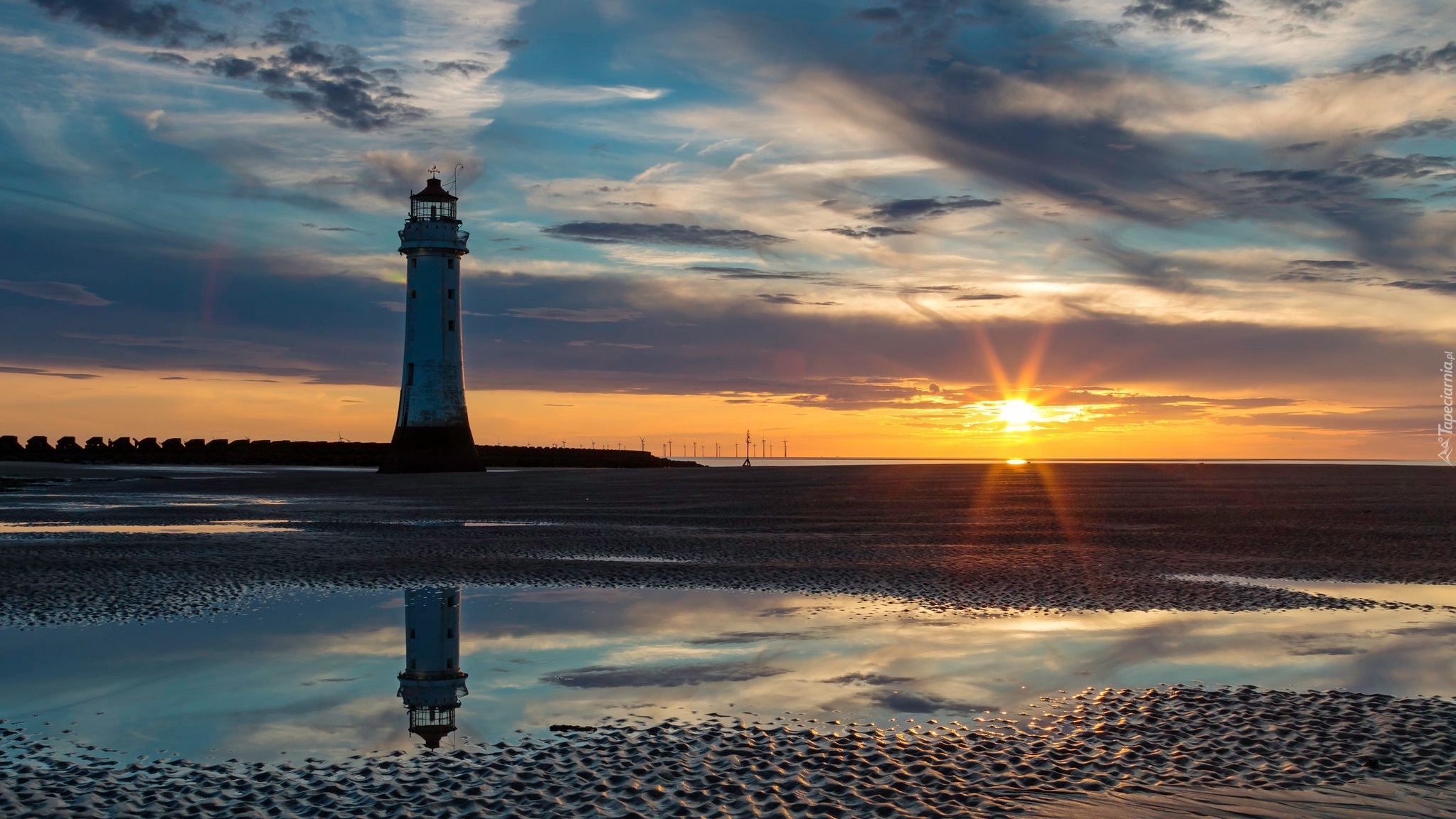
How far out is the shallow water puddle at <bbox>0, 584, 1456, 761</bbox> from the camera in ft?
28.8

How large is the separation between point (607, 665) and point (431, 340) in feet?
173

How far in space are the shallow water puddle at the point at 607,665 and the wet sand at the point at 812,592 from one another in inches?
23.0

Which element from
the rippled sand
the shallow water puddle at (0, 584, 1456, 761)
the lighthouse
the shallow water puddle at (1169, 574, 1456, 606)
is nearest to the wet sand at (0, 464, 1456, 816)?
the rippled sand

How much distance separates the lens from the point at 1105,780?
714 cm

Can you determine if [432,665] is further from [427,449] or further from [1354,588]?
[427,449]

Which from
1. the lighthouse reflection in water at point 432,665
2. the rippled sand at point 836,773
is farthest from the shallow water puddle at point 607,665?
the rippled sand at point 836,773

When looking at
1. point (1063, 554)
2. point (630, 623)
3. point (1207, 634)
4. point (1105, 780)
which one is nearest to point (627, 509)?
point (1063, 554)

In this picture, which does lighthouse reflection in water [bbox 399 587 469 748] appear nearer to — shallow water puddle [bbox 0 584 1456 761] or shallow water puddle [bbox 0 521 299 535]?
shallow water puddle [bbox 0 584 1456 761]

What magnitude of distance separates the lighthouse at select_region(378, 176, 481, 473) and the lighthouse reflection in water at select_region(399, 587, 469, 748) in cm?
4695

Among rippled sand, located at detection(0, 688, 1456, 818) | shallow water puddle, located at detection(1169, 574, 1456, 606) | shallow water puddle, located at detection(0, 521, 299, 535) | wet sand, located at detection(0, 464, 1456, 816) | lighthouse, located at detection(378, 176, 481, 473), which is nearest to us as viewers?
rippled sand, located at detection(0, 688, 1456, 818)

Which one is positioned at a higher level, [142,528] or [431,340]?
[431,340]

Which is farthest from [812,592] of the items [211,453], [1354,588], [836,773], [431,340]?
[211,453]

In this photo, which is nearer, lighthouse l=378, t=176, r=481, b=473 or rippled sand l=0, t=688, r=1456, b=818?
rippled sand l=0, t=688, r=1456, b=818

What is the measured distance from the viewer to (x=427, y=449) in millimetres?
62719
